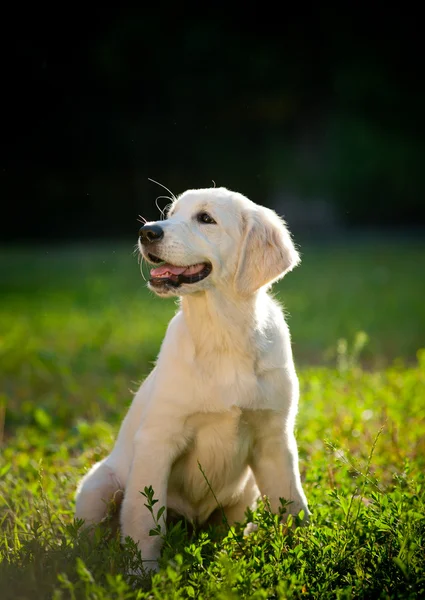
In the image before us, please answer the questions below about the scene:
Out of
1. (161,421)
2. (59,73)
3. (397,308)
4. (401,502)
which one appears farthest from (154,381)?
(59,73)

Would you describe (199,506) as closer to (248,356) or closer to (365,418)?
(248,356)

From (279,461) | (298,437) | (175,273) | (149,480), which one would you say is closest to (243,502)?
(279,461)

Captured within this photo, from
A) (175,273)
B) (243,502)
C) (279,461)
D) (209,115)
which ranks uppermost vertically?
(175,273)

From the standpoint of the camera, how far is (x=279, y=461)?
3195 mm

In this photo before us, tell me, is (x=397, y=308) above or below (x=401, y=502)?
below

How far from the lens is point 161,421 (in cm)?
306

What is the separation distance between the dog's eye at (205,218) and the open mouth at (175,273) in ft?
0.65

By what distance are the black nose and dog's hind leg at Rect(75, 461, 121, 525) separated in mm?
1068

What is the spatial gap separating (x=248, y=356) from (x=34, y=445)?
228cm

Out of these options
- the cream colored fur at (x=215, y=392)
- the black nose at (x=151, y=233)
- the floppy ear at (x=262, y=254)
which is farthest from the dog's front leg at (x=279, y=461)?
the black nose at (x=151, y=233)

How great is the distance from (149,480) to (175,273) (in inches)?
33.4

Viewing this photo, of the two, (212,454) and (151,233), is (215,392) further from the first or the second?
(151,233)

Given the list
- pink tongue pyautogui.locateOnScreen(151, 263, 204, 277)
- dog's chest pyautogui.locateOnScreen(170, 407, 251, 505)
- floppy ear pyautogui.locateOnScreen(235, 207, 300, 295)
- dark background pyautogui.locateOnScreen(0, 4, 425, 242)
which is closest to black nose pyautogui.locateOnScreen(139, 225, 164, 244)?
pink tongue pyautogui.locateOnScreen(151, 263, 204, 277)

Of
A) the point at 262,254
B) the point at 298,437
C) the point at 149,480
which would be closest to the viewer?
the point at 149,480
